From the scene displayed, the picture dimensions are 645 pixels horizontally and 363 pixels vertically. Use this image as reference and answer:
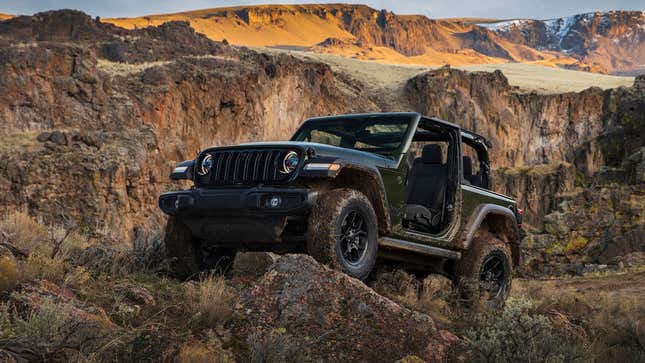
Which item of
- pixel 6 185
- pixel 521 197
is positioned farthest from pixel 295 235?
pixel 521 197

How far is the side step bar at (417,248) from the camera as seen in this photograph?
7.06 meters

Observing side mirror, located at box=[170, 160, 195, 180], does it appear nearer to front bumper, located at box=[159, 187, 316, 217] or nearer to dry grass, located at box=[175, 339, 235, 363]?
front bumper, located at box=[159, 187, 316, 217]

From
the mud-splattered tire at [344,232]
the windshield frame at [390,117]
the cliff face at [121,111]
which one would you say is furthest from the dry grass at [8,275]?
the cliff face at [121,111]

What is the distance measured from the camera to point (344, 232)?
6.61 metres

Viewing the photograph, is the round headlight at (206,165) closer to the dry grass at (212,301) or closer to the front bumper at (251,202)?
the front bumper at (251,202)

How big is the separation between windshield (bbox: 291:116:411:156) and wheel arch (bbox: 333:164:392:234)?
2.40 ft

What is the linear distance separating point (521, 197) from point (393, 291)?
191 feet

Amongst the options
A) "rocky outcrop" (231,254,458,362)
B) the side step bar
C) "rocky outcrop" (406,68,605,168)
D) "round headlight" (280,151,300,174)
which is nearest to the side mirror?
"round headlight" (280,151,300,174)

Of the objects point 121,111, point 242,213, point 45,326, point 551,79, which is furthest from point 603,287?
point 551,79

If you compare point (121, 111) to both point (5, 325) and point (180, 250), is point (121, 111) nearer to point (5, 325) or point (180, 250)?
point (180, 250)

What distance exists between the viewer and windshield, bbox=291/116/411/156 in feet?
26.1

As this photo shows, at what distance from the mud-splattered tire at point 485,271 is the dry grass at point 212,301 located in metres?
3.18

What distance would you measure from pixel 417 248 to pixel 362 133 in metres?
1.53

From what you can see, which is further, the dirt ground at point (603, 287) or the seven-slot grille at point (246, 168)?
the dirt ground at point (603, 287)
